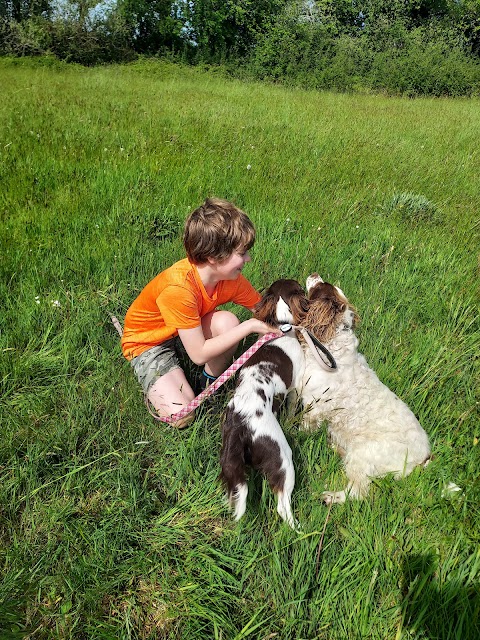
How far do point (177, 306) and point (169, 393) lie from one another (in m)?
0.58

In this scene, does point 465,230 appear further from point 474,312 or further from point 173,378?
point 173,378

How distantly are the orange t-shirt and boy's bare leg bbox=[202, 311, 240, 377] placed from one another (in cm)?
7

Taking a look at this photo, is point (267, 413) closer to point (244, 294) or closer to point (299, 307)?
point (299, 307)

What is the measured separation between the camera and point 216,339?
295 cm

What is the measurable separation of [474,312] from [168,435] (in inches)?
107

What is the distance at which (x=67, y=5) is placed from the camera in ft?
66.6

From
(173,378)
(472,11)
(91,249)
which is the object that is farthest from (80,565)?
(472,11)

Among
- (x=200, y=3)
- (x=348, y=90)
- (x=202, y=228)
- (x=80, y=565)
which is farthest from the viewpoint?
(x=200, y=3)

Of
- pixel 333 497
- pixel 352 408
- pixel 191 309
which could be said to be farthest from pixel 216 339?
pixel 333 497

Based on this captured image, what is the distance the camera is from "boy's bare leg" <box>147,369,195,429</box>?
2.93 meters

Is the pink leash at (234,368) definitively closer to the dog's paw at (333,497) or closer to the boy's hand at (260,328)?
the boy's hand at (260,328)

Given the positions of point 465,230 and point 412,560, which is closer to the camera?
point 412,560

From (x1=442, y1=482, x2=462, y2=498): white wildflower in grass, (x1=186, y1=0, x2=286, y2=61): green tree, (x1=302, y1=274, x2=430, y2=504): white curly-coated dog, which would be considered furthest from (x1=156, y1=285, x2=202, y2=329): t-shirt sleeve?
(x1=186, y1=0, x2=286, y2=61): green tree

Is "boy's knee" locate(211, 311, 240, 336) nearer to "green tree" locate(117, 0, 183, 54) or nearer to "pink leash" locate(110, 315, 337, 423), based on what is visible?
"pink leash" locate(110, 315, 337, 423)
